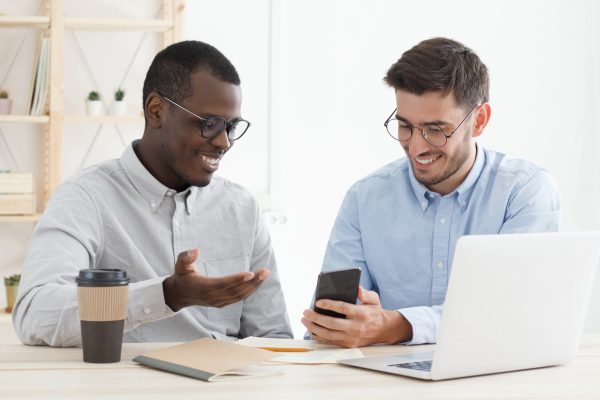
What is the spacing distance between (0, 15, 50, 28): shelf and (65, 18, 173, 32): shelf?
0.09 m

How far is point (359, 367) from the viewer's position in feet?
5.11

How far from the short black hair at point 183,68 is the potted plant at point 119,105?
1528mm

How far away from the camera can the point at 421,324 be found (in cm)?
187

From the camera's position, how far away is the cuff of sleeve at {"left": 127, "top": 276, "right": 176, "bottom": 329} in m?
1.64

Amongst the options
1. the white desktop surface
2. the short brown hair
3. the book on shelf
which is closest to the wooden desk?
the white desktop surface

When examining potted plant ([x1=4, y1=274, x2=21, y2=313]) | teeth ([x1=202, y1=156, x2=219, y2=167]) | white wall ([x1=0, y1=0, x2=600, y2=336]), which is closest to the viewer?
teeth ([x1=202, y1=156, x2=219, y2=167])

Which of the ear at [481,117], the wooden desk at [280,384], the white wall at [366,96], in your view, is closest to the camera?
the wooden desk at [280,384]

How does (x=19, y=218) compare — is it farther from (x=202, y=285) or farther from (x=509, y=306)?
(x=509, y=306)

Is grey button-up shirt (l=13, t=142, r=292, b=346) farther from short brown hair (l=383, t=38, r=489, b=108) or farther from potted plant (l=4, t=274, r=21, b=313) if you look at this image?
potted plant (l=4, t=274, r=21, b=313)

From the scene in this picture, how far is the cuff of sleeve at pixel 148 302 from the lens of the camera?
5.39ft

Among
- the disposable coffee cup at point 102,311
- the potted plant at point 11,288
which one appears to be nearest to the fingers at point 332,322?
the disposable coffee cup at point 102,311

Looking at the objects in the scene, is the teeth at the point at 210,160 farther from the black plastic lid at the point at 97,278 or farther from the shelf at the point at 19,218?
the shelf at the point at 19,218

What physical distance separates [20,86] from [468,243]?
2.81 metres

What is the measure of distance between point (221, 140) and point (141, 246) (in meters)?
0.32
